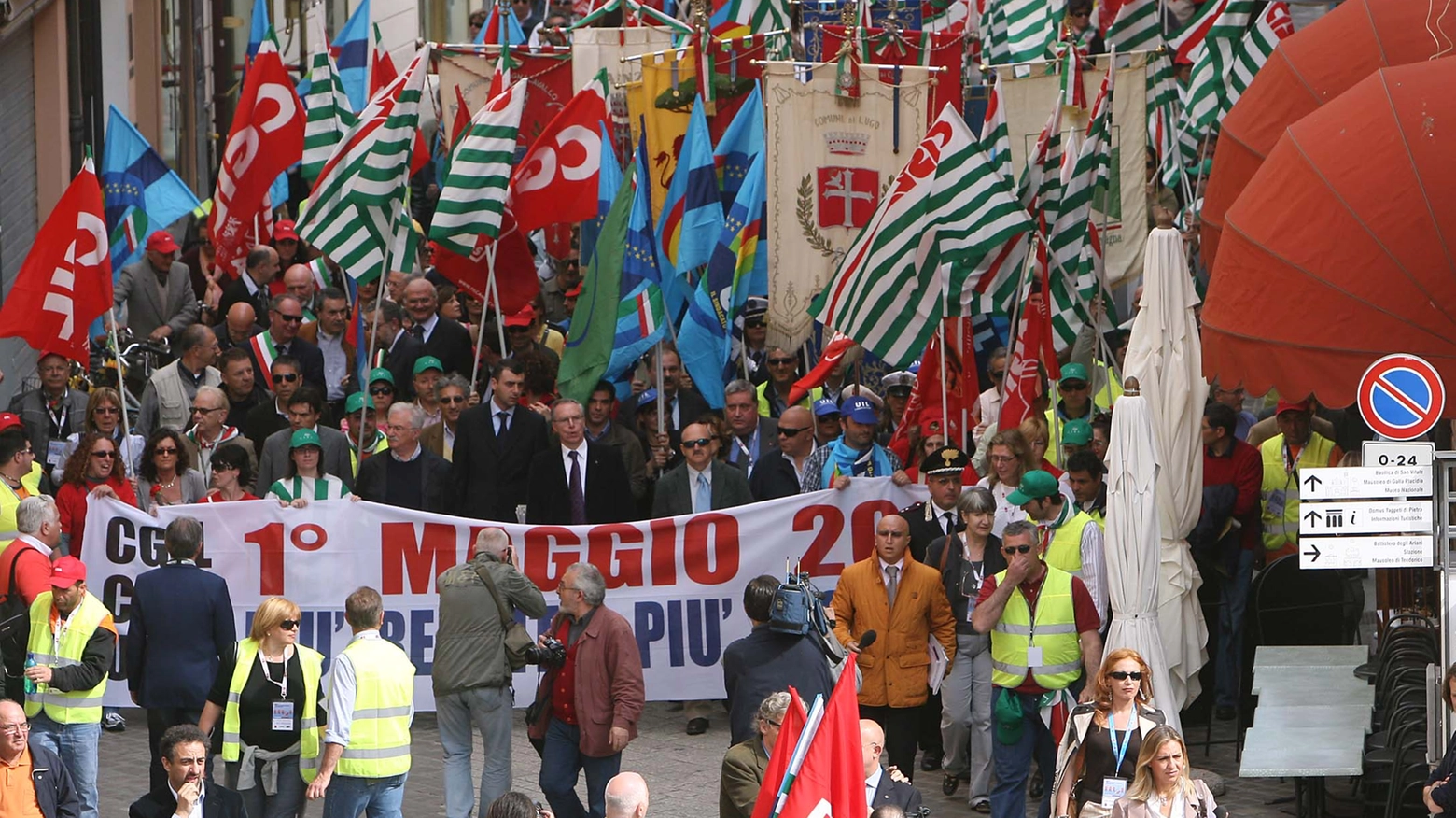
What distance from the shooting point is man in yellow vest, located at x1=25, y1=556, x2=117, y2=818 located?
12422mm

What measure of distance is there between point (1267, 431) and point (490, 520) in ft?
18.8

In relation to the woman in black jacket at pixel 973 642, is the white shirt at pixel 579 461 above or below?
above

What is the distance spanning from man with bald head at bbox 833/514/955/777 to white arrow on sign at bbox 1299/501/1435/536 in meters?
2.74

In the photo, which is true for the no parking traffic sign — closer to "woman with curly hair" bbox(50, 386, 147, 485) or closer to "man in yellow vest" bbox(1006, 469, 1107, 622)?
"man in yellow vest" bbox(1006, 469, 1107, 622)

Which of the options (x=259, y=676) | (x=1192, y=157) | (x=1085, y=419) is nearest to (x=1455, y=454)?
(x=1085, y=419)

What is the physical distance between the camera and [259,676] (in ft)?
38.8

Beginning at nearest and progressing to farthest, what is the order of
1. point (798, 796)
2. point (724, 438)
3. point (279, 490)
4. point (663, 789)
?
point (798, 796) < point (663, 789) < point (279, 490) < point (724, 438)

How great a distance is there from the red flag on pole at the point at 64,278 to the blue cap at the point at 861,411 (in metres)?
5.36

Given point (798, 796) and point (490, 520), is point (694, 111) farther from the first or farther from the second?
point (798, 796)

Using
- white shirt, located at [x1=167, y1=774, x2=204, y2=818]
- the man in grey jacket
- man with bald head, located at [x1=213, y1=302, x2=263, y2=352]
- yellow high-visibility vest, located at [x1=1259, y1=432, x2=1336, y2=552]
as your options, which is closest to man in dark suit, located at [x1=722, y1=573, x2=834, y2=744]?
the man in grey jacket

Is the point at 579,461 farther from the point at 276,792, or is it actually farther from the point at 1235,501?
the point at 1235,501

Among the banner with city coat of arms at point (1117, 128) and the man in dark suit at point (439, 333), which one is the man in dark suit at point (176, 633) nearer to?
the man in dark suit at point (439, 333)

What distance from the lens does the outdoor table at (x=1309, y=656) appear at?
543 inches

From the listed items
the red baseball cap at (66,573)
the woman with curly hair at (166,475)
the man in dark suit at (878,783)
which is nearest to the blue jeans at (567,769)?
the man in dark suit at (878,783)
